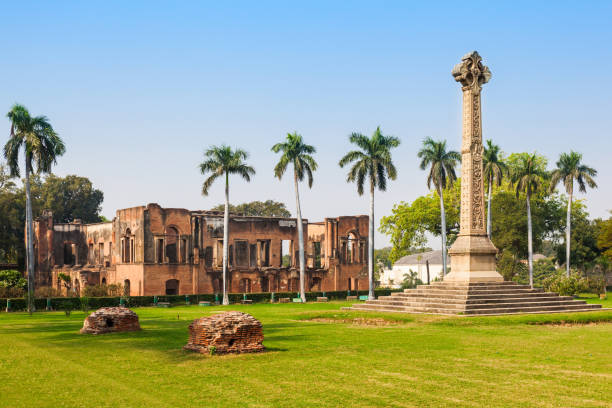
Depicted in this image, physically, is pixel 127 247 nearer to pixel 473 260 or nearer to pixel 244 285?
pixel 244 285

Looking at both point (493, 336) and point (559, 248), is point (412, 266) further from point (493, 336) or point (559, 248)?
point (493, 336)

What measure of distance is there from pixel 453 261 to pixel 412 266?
195 ft

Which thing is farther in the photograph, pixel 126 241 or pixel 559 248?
pixel 559 248

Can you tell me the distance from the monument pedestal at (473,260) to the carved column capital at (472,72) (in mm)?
5975

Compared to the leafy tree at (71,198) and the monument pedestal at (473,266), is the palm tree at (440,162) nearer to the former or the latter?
the monument pedestal at (473,266)

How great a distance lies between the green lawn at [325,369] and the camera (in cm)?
965

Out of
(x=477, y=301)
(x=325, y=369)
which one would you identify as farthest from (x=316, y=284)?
(x=325, y=369)

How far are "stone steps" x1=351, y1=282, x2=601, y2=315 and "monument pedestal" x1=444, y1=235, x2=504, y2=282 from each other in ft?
1.11

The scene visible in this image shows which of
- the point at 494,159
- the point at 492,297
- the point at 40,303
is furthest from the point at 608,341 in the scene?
the point at 494,159

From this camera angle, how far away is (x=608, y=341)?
1655 cm

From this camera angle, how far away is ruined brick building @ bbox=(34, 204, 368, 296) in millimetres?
47688

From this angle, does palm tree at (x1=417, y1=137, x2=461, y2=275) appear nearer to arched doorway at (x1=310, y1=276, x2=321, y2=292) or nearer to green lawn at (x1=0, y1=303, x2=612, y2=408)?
arched doorway at (x1=310, y1=276, x2=321, y2=292)

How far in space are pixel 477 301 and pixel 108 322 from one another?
41.1ft

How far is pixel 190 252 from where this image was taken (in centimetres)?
4897
